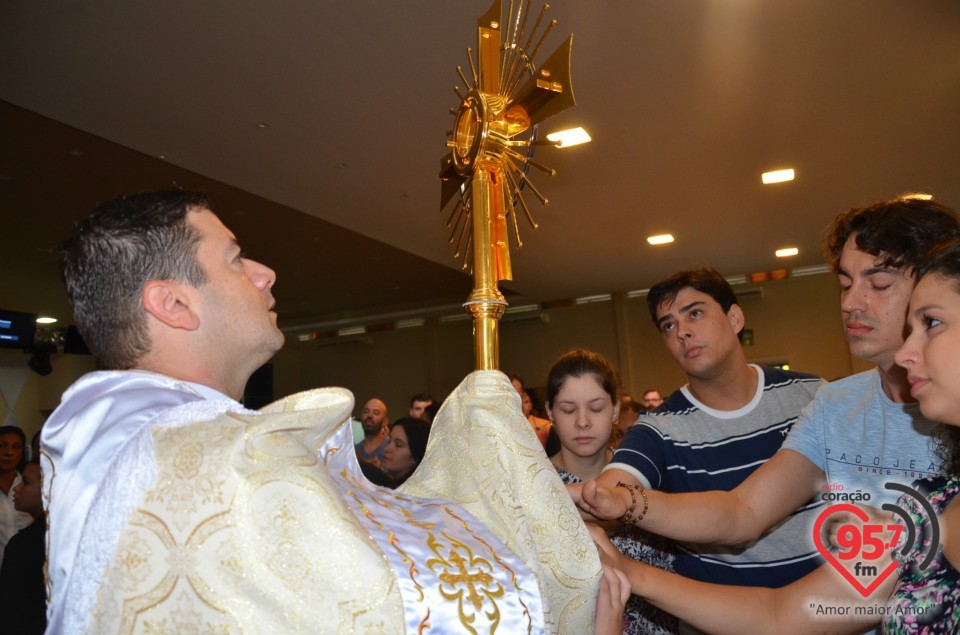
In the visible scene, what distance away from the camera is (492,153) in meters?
1.59

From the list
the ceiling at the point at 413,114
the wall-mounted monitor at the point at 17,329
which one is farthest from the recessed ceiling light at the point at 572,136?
the wall-mounted monitor at the point at 17,329

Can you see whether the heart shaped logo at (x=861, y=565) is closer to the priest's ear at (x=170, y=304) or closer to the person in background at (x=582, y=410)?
the person in background at (x=582, y=410)

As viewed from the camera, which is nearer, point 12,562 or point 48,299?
point 12,562

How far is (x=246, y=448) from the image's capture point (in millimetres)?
919

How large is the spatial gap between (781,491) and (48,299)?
787cm

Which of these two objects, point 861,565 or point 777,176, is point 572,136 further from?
point 861,565

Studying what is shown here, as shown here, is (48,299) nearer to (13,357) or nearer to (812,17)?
(13,357)

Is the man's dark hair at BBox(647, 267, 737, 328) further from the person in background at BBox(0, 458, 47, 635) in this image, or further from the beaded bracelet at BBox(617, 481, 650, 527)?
the person in background at BBox(0, 458, 47, 635)

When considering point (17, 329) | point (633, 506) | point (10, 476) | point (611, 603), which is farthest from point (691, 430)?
point (17, 329)

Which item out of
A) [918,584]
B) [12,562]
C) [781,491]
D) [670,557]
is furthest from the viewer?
[12,562]

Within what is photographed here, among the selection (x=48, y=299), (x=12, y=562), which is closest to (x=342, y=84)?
(x=12, y=562)

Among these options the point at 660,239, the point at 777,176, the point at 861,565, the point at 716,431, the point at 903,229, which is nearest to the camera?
the point at 861,565

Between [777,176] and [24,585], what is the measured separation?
6254mm

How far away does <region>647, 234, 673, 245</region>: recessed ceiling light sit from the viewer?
28.2 ft
